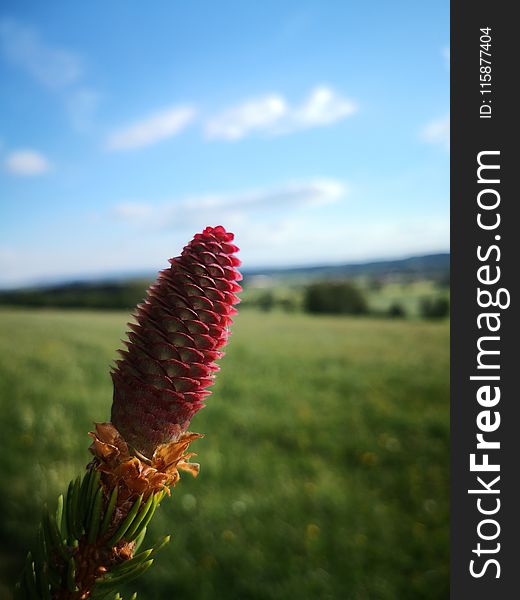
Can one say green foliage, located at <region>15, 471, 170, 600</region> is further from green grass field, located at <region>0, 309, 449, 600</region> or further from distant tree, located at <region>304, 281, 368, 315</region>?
distant tree, located at <region>304, 281, 368, 315</region>

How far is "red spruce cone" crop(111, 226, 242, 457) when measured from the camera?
96cm

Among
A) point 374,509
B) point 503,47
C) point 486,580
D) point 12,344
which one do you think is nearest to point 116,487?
point 486,580

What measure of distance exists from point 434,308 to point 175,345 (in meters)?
14.9

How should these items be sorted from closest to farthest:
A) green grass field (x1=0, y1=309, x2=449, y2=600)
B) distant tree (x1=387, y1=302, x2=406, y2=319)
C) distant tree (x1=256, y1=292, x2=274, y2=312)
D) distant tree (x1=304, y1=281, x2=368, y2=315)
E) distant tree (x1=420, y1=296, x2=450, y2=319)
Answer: green grass field (x1=0, y1=309, x2=449, y2=600)
distant tree (x1=420, y1=296, x2=450, y2=319)
distant tree (x1=387, y1=302, x2=406, y2=319)
distant tree (x1=304, y1=281, x2=368, y2=315)
distant tree (x1=256, y1=292, x2=274, y2=312)

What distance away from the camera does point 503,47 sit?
447 centimetres

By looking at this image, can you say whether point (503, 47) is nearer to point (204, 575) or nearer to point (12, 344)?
point (204, 575)

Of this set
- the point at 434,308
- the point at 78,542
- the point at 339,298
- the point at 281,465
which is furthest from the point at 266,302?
the point at 78,542

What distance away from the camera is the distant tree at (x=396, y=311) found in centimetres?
1558

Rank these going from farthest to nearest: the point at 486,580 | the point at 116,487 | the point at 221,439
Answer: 1. the point at 221,439
2. the point at 486,580
3. the point at 116,487

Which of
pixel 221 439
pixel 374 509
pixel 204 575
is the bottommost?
pixel 204 575

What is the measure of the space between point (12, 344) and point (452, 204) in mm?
10294

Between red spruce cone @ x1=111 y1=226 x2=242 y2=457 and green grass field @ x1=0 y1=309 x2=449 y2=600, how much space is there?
13.7ft

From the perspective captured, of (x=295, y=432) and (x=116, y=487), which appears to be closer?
(x=116, y=487)

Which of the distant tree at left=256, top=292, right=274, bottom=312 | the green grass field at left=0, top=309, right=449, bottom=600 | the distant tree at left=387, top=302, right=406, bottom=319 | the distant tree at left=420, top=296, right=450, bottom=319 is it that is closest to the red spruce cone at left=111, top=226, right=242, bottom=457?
the green grass field at left=0, top=309, right=449, bottom=600
